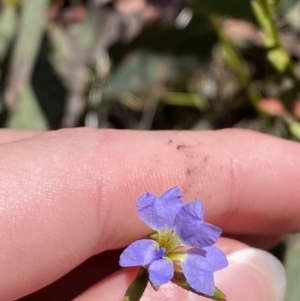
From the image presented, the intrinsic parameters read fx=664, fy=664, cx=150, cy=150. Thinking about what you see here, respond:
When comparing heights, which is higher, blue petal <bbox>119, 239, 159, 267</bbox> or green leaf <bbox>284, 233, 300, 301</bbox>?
blue petal <bbox>119, 239, 159, 267</bbox>

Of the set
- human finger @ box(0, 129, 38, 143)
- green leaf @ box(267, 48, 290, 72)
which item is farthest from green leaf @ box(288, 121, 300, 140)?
human finger @ box(0, 129, 38, 143)

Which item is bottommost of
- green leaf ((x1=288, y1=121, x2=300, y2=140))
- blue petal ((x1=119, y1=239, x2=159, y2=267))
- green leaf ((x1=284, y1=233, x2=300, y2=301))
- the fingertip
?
green leaf ((x1=284, y1=233, x2=300, y2=301))

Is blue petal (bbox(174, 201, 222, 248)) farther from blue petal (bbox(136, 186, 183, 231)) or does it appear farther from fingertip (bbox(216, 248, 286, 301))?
fingertip (bbox(216, 248, 286, 301))

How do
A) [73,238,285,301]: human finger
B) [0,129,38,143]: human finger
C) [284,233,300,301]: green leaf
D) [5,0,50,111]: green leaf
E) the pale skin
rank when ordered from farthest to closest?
[5,0,50,111]: green leaf
[284,233,300,301]: green leaf
[0,129,38,143]: human finger
[73,238,285,301]: human finger
the pale skin

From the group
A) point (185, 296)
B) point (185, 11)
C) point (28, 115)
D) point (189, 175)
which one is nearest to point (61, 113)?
point (28, 115)

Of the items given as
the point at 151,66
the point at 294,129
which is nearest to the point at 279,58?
the point at 294,129

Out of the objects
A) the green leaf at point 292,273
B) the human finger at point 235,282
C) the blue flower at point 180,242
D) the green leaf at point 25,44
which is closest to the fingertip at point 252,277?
the human finger at point 235,282

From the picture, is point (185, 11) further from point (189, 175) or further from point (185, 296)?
point (185, 296)

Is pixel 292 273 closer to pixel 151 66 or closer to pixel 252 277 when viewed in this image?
pixel 252 277
